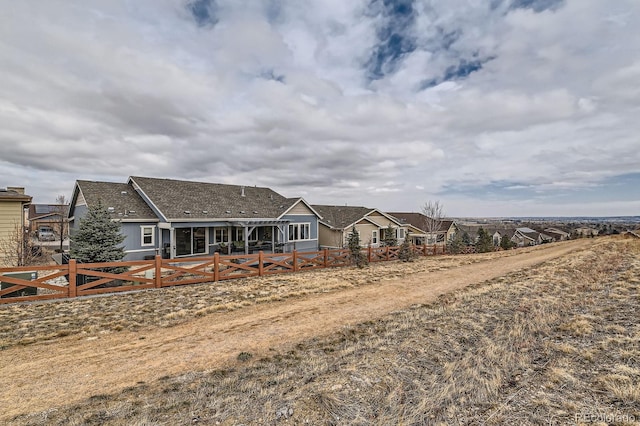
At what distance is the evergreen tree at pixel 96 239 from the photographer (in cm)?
1376

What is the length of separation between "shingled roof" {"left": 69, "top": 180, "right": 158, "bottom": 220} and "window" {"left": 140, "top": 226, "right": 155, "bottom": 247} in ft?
2.17

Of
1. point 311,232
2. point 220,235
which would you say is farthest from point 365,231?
point 220,235

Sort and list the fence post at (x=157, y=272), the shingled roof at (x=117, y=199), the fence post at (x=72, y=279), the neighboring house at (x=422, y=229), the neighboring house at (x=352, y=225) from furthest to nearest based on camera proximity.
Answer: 1. the neighboring house at (x=422, y=229)
2. the neighboring house at (x=352, y=225)
3. the shingled roof at (x=117, y=199)
4. the fence post at (x=157, y=272)
5. the fence post at (x=72, y=279)

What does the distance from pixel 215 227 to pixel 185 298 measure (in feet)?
40.4

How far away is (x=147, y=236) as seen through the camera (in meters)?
18.8

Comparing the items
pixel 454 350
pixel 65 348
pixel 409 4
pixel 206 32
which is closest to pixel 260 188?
pixel 206 32

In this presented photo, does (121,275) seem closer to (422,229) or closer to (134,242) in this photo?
(134,242)

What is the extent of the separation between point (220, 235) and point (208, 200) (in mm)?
3137

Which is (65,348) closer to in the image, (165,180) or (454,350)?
(454,350)

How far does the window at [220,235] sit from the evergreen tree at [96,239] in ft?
24.3

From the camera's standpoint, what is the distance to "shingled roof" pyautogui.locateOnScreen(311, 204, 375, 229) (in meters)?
30.8

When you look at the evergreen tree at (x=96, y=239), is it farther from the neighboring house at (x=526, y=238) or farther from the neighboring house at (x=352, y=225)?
the neighboring house at (x=526, y=238)

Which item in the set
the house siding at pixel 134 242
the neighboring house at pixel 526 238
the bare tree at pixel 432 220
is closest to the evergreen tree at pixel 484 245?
the bare tree at pixel 432 220

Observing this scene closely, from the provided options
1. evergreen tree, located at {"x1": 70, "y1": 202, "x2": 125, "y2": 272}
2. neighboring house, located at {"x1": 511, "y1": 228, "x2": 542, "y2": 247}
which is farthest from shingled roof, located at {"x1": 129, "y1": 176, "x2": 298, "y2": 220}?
neighboring house, located at {"x1": 511, "y1": 228, "x2": 542, "y2": 247}
